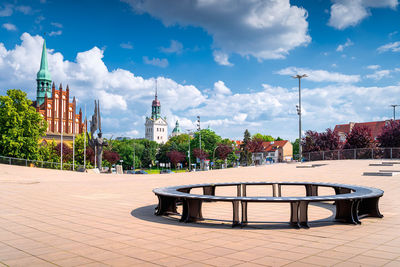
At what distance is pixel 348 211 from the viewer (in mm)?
6691

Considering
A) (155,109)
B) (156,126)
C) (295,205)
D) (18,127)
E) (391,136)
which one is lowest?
(295,205)

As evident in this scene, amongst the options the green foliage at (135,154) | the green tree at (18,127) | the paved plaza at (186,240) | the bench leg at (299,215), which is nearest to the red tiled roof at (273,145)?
the green foliage at (135,154)

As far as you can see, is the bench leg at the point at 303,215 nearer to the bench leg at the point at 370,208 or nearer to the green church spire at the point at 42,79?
the bench leg at the point at 370,208

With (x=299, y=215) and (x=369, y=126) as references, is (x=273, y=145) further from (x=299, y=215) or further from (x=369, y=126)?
(x=299, y=215)

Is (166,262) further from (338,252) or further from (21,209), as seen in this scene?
(21,209)

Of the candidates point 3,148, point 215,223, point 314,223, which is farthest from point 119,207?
point 3,148

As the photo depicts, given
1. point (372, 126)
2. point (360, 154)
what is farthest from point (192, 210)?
point (372, 126)

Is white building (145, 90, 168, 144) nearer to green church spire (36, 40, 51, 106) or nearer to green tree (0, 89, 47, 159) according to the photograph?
green church spire (36, 40, 51, 106)

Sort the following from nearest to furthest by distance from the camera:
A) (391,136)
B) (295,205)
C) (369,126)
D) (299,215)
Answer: (295,205) → (299,215) → (391,136) → (369,126)

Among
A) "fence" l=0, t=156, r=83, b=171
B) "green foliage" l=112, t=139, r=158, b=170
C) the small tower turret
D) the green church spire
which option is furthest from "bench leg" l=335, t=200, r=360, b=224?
the small tower turret

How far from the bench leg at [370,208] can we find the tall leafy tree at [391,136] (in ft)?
112

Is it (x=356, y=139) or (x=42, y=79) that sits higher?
(x=42, y=79)

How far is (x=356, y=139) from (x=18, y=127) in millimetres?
38697

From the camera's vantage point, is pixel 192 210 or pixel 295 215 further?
pixel 192 210
